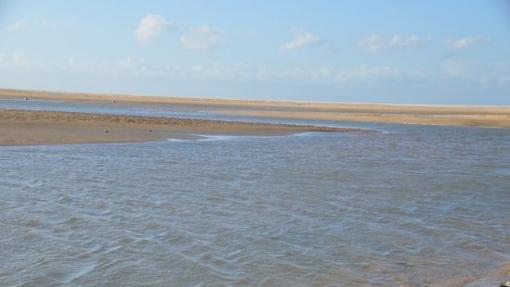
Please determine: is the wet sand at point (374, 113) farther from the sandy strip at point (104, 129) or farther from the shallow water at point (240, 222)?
the shallow water at point (240, 222)

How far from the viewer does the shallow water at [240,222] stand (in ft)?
20.3

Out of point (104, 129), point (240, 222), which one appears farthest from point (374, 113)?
point (240, 222)

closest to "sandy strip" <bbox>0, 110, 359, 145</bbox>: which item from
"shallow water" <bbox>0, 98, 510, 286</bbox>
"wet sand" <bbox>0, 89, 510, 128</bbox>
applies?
"shallow water" <bbox>0, 98, 510, 286</bbox>

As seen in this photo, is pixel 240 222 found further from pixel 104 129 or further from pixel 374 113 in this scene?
pixel 374 113

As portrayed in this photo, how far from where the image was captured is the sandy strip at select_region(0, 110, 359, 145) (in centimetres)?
2141

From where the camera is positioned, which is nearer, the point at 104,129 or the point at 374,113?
the point at 104,129

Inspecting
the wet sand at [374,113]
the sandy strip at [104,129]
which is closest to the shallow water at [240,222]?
the sandy strip at [104,129]

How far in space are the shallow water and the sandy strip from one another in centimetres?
490

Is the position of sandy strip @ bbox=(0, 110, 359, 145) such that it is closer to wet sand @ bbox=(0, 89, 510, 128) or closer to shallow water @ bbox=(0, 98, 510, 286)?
shallow water @ bbox=(0, 98, 510, 286)

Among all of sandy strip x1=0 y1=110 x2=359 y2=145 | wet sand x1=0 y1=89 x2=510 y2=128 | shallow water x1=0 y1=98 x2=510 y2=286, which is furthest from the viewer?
wet sand x1=0 y1=89 x2=510 y2=128

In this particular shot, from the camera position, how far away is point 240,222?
8.55m

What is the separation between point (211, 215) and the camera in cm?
892

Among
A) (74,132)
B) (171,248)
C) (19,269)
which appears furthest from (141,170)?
(74,132)

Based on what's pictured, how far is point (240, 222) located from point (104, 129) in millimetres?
19720
